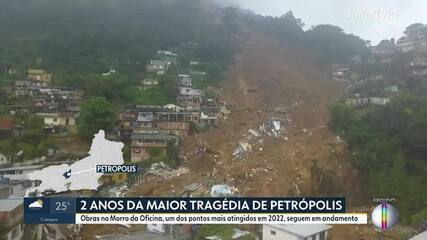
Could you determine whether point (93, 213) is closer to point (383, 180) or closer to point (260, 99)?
point (383, 180)

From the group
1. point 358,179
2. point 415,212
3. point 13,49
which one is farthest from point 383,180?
point 13,49

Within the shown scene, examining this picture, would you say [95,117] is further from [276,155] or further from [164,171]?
[276,155]

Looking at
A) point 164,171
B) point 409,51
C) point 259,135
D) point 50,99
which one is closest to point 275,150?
point 259,135

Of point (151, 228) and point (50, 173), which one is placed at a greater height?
point (50, 173)

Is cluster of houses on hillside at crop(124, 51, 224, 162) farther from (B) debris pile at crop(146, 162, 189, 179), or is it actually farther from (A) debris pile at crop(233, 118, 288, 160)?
(A) debris pile at crop(233, 118, 288, 160)

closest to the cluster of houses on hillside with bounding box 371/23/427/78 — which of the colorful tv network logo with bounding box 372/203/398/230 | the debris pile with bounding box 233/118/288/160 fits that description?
the debris pile with bounding box 233/118/288/160

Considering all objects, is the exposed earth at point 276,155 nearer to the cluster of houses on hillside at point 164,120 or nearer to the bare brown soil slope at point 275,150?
the bare brown soil slope at point 275,150
